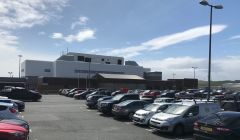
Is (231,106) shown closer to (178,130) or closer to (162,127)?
(178,130)

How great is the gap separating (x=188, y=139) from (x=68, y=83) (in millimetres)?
82037

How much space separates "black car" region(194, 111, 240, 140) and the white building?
95972mm

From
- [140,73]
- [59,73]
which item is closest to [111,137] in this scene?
[59,73]

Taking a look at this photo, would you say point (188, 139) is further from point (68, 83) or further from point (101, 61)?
point (101, 61)

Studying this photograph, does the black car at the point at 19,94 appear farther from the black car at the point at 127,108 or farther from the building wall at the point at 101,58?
the building wall at the point at 101,58

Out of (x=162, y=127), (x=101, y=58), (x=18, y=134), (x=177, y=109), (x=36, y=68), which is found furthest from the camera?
(x=101, y=58)

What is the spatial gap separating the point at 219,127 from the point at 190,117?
590 centimetres

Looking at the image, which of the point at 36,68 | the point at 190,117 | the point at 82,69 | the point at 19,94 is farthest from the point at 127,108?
the point at 82,69

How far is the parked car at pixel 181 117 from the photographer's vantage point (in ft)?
59.9

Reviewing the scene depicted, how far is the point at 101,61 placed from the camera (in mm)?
133375

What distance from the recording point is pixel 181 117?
18.5 meters

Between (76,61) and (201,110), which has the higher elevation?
(76,61)

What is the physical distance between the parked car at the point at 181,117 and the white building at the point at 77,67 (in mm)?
90289

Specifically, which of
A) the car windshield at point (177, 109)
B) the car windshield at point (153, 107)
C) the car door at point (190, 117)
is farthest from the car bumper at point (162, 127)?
the car windshield at point (153, 107)
